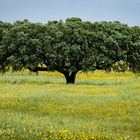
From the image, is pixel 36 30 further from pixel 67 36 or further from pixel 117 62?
pixel 117 62

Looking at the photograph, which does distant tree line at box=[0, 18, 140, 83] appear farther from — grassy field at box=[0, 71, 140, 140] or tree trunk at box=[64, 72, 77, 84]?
grassy field at box=[0, 71, 140, 140]

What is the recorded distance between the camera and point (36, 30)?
5934cm

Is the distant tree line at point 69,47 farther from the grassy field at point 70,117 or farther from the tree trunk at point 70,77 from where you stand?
the grassy field at point 70,117

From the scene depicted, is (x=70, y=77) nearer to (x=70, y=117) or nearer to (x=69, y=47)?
(x=69, y=47)

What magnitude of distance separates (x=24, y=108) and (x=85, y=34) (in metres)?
29.0

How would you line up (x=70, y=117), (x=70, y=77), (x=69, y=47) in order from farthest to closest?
(x=70, y=77) < (x=69, y=47) < (x=70, y=117)

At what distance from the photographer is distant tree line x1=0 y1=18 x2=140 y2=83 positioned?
187ft

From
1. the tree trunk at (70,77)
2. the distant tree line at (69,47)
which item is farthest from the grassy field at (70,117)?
the tree trunk at (70,77)

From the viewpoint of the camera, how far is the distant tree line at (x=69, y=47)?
57125 millimetres

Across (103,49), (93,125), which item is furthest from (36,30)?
(93,125)

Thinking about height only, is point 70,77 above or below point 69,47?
below

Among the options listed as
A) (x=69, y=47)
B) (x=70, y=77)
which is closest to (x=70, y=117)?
(x=69, y=47)

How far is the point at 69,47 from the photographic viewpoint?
2218 inches

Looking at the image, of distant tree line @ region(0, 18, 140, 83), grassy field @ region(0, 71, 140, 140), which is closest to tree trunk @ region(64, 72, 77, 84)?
distant tree line @ region(0, 18, 140, 83)
